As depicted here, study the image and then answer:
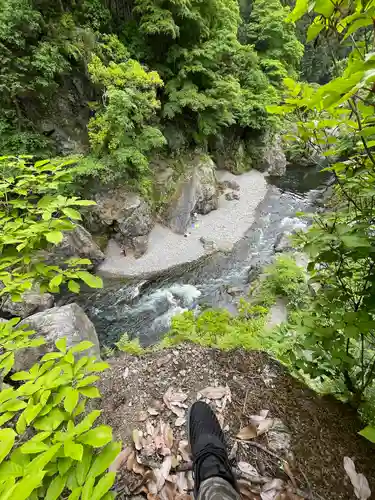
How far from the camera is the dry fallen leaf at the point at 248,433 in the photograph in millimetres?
1562

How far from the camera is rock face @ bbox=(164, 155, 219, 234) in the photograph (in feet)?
28.1

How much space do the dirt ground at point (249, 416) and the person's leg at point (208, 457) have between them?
101 mm

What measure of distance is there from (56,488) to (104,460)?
10 centimetres

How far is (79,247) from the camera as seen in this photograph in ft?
22.4

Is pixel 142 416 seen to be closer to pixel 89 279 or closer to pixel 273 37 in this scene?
pixel 89 279

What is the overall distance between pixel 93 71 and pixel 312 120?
7.32 m

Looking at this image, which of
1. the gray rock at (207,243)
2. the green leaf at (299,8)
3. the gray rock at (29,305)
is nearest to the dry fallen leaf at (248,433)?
the green leaf at (299,8)

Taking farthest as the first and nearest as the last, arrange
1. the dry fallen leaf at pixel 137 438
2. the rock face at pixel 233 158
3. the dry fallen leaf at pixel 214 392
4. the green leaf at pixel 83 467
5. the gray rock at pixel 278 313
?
the rock face at pixel 233 158 < the gray rock at pixel 278 313 < the dry fallen leaf at pixel 214 392 < the dry fallen leaf at pixel 137 438 < the green leaf at pixel 83 467

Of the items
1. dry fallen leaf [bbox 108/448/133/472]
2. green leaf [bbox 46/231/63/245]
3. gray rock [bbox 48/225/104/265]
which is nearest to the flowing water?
gray rock [bbox 48/225/104/265]

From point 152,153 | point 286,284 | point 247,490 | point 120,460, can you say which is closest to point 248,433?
point 247,490

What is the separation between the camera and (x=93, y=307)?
19.8 feet

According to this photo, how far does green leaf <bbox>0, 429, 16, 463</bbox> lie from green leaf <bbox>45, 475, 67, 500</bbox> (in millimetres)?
114

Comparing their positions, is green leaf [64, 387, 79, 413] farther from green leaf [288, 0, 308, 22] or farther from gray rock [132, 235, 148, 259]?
gray rock [132, 235, 148, 259]

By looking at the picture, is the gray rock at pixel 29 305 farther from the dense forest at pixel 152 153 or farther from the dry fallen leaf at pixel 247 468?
the dry fallen leaf at pixel 247 468
